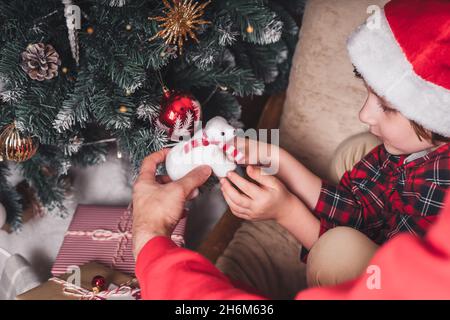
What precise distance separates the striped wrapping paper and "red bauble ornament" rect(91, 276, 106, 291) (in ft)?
0.31

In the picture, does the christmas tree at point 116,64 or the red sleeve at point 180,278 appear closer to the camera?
the red sleeve at point 180,278

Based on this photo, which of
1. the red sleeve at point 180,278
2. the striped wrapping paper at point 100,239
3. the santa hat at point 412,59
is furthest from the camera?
the striped wrapping paper at point 100,239

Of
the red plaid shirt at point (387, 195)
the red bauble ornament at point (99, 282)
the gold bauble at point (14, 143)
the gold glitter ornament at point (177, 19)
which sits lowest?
the red bauble ornament at point (99, 282)

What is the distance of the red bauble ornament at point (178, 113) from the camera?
3.18 feet

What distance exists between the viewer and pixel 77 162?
1241 millimetres

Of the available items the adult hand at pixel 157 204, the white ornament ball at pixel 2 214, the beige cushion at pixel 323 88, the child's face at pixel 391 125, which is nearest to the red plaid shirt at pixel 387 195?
the child's face at pixel 391 125

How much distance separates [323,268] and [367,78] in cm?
31

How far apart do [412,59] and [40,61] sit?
2.10 ft

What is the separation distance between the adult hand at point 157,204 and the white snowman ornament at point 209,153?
3cm

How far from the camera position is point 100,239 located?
1140 mm

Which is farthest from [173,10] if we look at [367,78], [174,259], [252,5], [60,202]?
[60,202]

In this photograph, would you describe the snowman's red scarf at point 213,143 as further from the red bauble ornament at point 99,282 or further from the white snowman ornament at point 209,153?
the red bauble ornament at point 99,282
